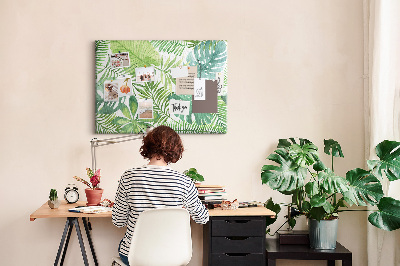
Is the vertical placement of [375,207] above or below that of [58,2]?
below

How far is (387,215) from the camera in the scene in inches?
132

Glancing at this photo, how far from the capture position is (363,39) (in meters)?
3.92

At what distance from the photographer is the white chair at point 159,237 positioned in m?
2.44

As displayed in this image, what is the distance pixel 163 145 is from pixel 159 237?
47 cm

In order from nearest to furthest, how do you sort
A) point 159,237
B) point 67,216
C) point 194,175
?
point 159,237, point 67,216, point 194,175

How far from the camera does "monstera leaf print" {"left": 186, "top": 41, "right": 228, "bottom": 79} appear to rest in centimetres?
385

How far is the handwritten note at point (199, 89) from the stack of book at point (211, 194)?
2.32 feet

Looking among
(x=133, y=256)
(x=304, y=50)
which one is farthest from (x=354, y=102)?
(x=133, y=256)

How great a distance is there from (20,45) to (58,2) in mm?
438

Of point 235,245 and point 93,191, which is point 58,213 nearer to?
point 93,191

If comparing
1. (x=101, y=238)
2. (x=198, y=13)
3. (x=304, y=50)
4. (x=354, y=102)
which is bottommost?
(x=101, y=238)

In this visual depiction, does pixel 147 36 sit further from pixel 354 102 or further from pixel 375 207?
pixel 375 207

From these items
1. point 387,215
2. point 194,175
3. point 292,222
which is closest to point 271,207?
point 292,222

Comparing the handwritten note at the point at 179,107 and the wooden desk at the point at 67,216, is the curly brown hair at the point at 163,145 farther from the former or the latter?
the handwritten note at the point at 179,107
